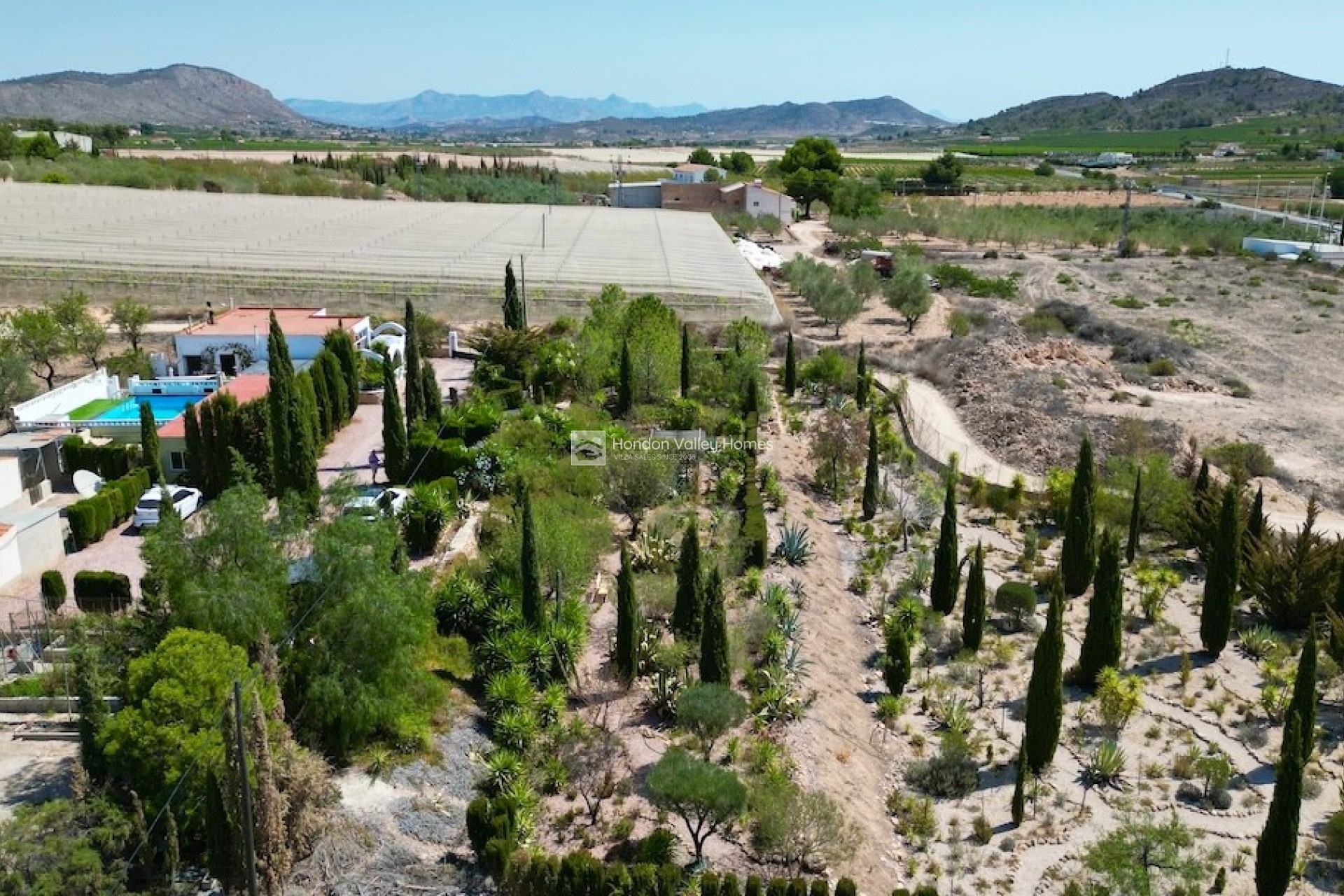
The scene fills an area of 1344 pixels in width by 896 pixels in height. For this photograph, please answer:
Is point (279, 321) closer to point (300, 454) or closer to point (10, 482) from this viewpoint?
point (10, 482)

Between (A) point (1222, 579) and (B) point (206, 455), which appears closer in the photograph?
(A) point (1222, 579)

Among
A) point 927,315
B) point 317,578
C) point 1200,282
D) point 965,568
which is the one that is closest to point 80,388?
point 317,578

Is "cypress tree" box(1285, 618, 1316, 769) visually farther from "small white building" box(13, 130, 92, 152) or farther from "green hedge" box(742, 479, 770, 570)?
"small white building" box(13, 130, 92, 152)

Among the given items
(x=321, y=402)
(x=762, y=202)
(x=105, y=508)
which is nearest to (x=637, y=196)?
(x=762, y=202)

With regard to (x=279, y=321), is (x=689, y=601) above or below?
below

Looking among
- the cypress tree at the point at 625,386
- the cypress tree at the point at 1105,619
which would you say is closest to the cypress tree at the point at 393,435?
the cypress tree at the point at 625,386

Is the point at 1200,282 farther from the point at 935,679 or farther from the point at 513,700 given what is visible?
the point at 513,700

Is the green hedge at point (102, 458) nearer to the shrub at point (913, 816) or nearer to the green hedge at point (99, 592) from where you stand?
the green hedge at point (99, 592)
